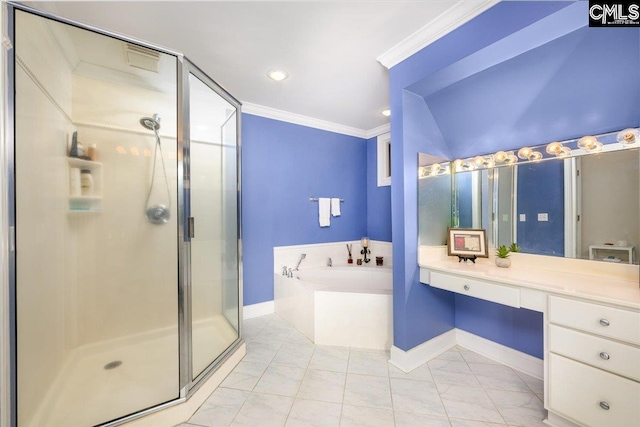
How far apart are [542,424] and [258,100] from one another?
11.4 ft

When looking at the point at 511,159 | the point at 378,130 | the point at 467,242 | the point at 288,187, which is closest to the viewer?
the point at 511,159

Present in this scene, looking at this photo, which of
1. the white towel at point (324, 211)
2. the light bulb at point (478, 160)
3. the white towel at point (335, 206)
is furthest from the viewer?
the white towel at point (335, 206)

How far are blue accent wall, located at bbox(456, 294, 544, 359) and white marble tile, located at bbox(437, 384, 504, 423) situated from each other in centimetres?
54

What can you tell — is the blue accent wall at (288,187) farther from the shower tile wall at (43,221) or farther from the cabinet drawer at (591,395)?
the cabinet drawer at (591,395)

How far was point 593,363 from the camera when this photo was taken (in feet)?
3.94

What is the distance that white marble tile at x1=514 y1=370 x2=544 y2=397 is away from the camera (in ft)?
5.43

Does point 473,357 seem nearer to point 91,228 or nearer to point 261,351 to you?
point 261,351

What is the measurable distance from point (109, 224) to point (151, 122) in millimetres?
836

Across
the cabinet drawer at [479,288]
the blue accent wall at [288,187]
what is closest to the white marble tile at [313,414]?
the cabinet drawer at [479,288]

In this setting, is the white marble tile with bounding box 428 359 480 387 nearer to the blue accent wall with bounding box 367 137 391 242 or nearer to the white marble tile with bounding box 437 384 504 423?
the white marble tile with bounding box 437 384 504 423

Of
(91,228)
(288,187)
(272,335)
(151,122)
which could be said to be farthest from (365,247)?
(91,228)

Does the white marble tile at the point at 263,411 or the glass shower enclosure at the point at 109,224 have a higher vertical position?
the glass shower enclosure at the point at 109,224

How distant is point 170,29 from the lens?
1.67 metres

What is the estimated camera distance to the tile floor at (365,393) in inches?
56.6
